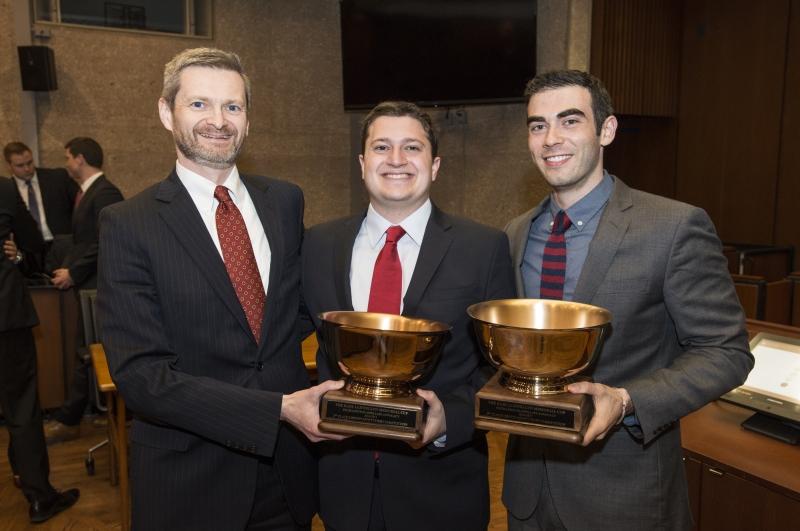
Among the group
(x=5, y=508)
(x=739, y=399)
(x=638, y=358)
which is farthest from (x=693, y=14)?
(x=5, y=508)

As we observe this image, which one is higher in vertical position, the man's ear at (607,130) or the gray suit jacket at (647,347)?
the man's ear at (607,130)

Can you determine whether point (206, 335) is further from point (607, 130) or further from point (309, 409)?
point (607, 130)

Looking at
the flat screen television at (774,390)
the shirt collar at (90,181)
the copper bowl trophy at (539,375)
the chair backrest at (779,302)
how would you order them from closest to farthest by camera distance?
1. the copper bowl trophy at (539,375)
2. the flat screen television at (774,390)
3. the chair backrest at (779,302)
4. the shirt collar at (90,181)

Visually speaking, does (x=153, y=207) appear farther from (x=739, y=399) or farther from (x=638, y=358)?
(x=739, y=399)

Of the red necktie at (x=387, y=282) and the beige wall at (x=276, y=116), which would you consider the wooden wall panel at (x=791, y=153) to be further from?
the red necktie at (x=387, y=282)

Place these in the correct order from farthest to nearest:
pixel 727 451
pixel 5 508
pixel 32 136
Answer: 1. pixel 32 136
2. pixel 5 508
3. pixel 727 451

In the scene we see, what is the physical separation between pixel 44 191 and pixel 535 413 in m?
4.87

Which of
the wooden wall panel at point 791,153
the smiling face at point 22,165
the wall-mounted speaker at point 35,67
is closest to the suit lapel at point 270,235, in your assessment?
the smiling face at point 22,165

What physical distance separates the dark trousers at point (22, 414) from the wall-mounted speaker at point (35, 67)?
298cm

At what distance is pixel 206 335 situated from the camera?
1464 millimetres

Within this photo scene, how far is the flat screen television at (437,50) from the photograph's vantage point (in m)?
4.66

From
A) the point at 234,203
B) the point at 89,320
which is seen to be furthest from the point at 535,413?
the point at 89,320

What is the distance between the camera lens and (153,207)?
1.49m

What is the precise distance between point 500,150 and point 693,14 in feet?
6.89
